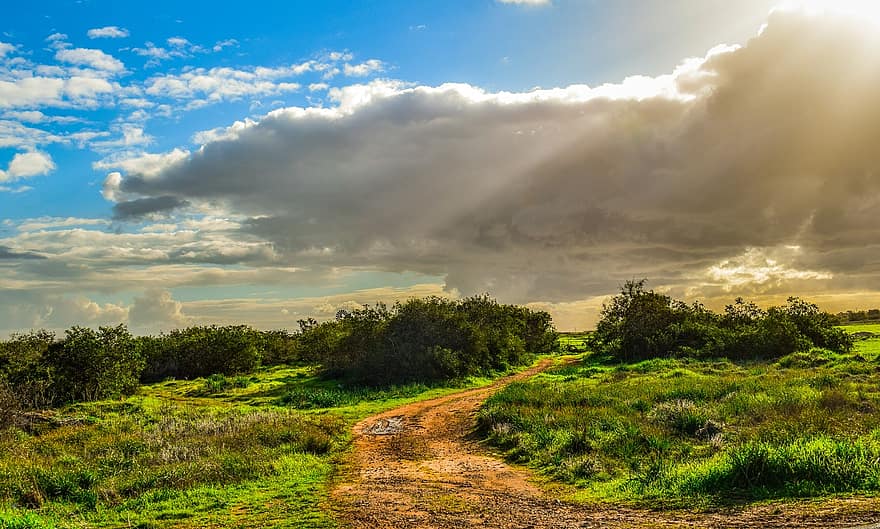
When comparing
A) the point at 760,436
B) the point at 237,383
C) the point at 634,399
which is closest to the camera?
the point at 760,436

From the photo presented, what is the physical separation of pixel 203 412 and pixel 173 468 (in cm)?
1421

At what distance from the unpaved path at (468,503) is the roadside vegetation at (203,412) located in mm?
968

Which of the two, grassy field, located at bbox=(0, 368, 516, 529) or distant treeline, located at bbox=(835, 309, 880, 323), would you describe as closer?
grassy field, located at bbox=(0, 368, 516, 529)

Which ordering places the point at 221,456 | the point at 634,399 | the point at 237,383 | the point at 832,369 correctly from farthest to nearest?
the point at 237,383 < the point at 832,369 < the point at 634,399 < the point at 221,456

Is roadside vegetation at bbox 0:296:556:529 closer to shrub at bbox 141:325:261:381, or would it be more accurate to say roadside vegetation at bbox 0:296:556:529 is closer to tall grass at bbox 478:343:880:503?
shrub at bbox 141:325:261:381

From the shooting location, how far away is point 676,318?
5456 cm

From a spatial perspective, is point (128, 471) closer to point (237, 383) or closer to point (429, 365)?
point (429, 365)

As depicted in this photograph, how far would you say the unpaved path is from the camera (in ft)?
31.7

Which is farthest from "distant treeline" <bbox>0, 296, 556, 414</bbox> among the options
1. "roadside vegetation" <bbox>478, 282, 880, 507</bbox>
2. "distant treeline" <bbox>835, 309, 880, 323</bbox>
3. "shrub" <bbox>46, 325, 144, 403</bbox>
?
"distant treeline" <bbox>835, 309, 880, 323</bbox>

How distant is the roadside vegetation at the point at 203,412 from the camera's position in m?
12.9

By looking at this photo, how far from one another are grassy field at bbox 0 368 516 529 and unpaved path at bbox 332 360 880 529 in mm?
937

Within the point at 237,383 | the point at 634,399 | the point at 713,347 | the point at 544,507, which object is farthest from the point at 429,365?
the point at 544,507

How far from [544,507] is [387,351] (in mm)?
28166

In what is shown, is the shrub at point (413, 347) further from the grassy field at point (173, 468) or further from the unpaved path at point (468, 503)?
the unpaved path at point (468, 503)
